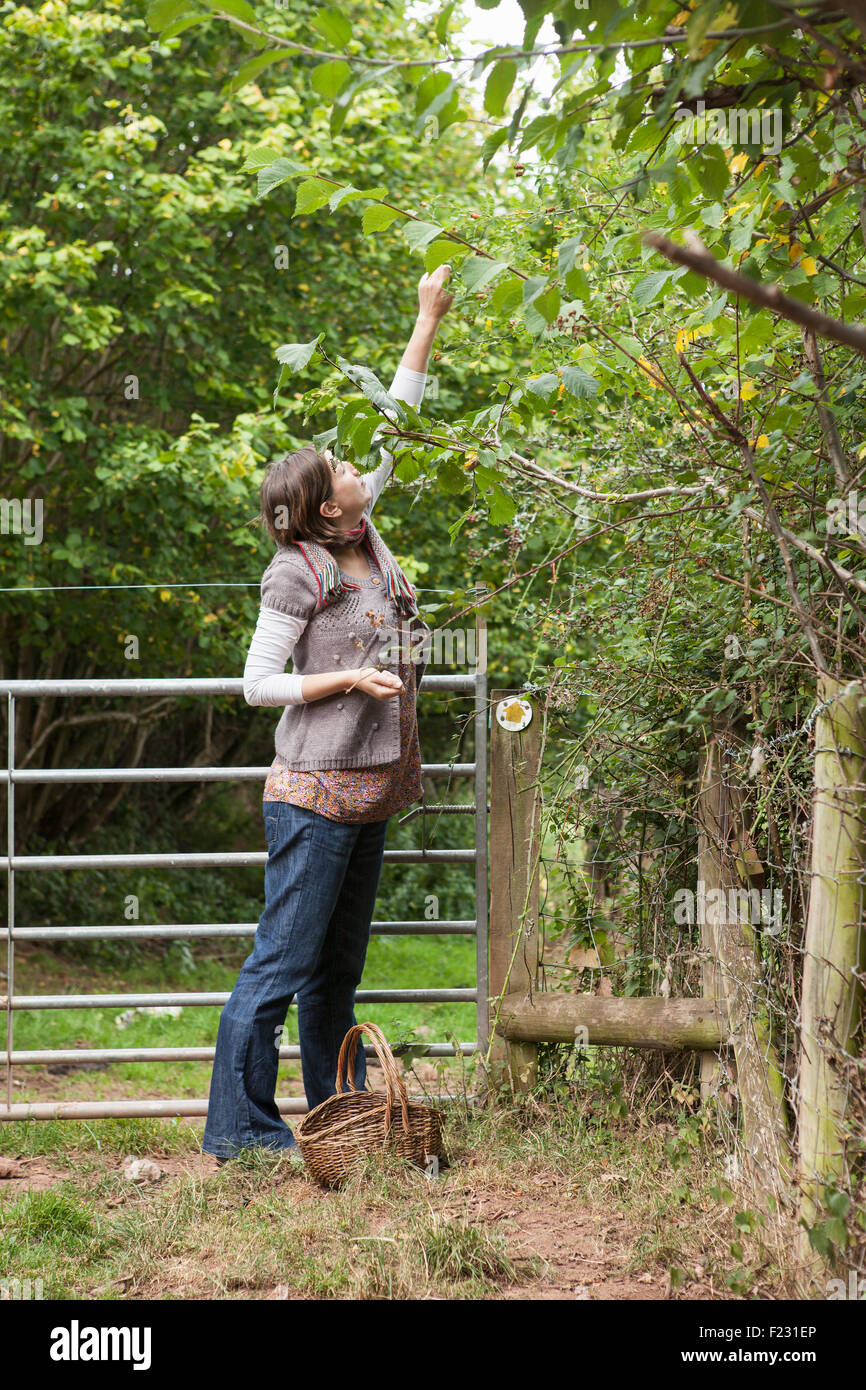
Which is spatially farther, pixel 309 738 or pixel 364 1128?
pixel 309 738

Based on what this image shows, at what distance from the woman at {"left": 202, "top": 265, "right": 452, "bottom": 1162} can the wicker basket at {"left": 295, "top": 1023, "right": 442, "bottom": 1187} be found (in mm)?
205

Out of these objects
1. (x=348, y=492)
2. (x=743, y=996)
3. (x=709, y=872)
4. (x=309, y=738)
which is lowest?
(x=743, y=996)

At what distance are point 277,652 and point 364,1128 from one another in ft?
3.96

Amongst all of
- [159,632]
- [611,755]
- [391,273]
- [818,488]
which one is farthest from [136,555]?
[818,488]

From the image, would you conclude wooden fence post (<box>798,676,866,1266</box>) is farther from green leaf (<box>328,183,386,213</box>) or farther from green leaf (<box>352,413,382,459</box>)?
green leaf (<box>328,183,386,213</box>)

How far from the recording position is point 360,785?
3139 millimetres

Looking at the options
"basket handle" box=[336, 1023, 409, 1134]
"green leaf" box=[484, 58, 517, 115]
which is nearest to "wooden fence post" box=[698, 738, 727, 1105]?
"basket handle" box=[336, 1023, 409, 1134]

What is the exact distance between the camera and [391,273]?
337 inches

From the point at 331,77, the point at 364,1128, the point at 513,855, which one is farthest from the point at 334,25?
the point at 513,855

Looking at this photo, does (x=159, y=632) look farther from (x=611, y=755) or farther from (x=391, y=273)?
(x=611, y=755)

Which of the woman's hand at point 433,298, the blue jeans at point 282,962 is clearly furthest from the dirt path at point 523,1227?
the woman's hand at point 433,298

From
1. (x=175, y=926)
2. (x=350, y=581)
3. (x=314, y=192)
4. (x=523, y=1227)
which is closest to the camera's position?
(x=314, y=192)

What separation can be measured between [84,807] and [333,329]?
16.8 ft

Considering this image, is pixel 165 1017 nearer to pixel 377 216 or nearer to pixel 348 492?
pixel 348 492
